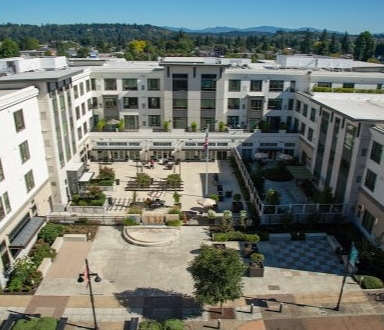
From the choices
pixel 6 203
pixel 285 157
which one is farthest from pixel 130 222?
pixel 285 157

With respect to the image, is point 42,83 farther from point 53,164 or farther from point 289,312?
point 289,312

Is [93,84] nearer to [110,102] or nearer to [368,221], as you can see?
[110,102]

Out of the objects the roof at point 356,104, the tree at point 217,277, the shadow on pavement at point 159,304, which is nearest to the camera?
the tree at point 217,277

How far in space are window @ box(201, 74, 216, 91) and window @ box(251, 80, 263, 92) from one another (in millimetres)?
7060

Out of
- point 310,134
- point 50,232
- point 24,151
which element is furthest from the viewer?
point 310,134

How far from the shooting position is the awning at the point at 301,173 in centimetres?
4816

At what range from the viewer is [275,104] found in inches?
2425

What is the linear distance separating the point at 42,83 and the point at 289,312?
3269 cm

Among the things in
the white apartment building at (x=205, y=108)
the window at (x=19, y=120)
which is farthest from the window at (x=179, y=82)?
the window at (x=19, y=120)

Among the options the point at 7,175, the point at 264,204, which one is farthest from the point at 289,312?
the point at 7,175

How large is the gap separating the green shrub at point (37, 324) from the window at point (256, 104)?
47.3m

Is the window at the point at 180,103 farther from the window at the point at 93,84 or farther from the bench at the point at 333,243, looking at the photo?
the bench at the point at 333,243

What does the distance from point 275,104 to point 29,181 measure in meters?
43.2

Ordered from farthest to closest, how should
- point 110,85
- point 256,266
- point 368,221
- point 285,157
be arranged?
1. point 110,85
2. point 285,157
3. point 368,221
4. point 256,266
